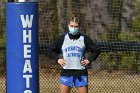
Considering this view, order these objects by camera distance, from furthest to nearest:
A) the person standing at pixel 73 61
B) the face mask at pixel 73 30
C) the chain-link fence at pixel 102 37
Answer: the chain-link fence at pixel 102 37
the person standing at pixel 73 61
the face mask at pixel 73 30

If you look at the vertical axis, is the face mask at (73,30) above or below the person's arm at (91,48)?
above

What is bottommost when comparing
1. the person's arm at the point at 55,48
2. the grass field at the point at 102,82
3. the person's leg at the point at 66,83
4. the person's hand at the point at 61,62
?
the grass field at the point at 102,82

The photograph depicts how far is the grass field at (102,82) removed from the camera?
31.8ft

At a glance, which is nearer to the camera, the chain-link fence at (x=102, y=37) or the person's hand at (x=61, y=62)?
the person's hand at (x=61, y=62)

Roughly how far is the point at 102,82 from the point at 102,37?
1068mm

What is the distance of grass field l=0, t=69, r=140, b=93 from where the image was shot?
968 cm

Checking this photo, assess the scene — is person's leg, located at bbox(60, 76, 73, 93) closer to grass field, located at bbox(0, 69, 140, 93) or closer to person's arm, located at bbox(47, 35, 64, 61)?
person's arm, located at bbox(47, 35, 64, 61)

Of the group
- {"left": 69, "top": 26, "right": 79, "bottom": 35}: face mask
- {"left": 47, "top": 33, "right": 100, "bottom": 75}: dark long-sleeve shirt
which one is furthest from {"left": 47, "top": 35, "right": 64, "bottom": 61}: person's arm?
{"left": 69, "top": 26, "right": 79, "bottom": 35}: face mask

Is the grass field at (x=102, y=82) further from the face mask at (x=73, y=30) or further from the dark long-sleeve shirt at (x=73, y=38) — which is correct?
the face mask at (x=73, y=30)

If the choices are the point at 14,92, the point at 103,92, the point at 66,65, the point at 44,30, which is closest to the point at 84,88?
the point at 66,65

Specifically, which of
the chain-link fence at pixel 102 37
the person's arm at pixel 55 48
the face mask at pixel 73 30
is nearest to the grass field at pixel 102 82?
the chain-link fence at pixel 102 37

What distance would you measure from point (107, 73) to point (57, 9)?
5.24ft

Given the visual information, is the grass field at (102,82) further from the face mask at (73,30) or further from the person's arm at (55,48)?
the face mask at (73,30)

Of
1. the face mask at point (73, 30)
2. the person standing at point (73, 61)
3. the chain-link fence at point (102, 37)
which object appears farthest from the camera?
the chain-link fence at point (102, 37)
